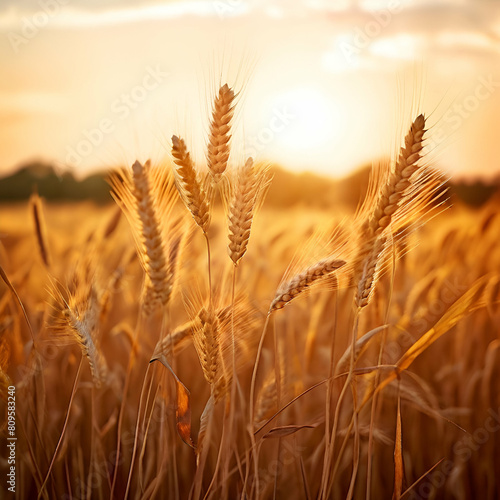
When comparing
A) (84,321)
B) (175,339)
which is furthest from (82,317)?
(175,339)

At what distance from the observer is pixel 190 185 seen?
0.75m

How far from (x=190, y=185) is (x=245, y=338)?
36 cm

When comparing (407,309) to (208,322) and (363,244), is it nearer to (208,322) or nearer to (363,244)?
(363,244)

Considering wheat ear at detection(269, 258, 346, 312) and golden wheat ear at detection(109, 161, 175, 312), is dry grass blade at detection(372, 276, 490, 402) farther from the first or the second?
golden wheat ear at detection(109, 161, 175, 312)

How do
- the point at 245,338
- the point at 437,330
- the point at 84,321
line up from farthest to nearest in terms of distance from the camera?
the point at 245,338 < the point at 84,321 < the point at 437,330

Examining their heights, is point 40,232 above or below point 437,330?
above

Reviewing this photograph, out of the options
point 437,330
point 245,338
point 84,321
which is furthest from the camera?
point 245,338

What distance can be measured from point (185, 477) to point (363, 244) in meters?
0.67

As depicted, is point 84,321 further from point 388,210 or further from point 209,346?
point 388,210

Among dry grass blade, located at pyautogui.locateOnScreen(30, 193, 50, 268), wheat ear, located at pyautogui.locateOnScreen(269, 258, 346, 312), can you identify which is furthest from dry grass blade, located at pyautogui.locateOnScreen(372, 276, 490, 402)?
dry grass blade, located at pyautogui.locateOnScreen(30, 193, 50, 268)

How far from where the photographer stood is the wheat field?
0.76 meters

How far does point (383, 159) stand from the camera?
0.86 metres

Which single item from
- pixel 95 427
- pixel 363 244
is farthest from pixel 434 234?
pixel 95 427

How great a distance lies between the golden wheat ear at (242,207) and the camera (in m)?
0.74
